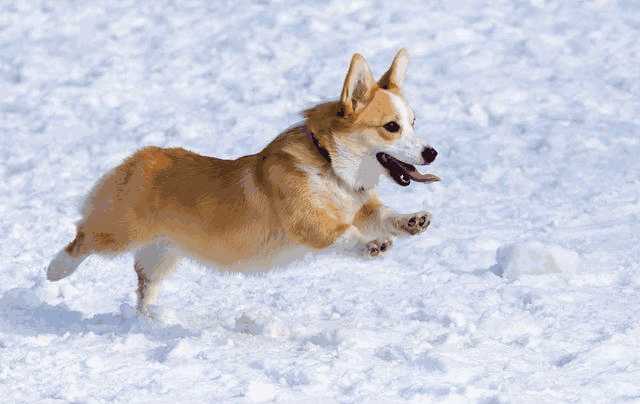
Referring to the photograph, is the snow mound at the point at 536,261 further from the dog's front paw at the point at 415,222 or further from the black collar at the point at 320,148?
the black collar at the point at 320,148

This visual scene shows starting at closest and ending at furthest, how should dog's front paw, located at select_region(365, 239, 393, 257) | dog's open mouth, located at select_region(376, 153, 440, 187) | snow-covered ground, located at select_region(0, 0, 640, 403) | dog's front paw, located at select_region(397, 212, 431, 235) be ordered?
snow-covered ground, located at select_region(0, 0, 640, 403) → dog's front paw, located at select_region(365, 239, 393, 257) → dog's front paw, located at select_region(397, 212, 431, 235) → dog's open mouth, located at select_region(376, 153, 440, 187)

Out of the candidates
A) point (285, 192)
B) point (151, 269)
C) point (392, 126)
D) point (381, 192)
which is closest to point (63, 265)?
point (151, 269)

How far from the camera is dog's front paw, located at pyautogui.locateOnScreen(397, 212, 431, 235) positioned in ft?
16.3

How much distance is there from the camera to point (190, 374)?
4.55 meters

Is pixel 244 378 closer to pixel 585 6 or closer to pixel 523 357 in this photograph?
pixel 523 357

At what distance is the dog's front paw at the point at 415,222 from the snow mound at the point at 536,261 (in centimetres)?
130

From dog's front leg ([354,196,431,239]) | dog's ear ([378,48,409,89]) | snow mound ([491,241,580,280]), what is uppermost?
dog's ear ([378,48,409,89])

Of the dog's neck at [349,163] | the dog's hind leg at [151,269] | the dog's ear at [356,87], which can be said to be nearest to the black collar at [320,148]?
the dog's neck at [349,163]

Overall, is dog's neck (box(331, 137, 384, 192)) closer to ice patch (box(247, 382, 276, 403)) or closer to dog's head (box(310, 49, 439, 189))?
dog's head (box(310, 49, 439, 189))

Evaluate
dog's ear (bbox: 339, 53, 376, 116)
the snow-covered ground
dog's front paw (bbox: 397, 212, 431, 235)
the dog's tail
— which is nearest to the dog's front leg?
dog's front paw (bbox: 397, 212, 431, 235)

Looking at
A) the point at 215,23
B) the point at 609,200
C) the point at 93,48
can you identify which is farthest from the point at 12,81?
the point at 609,200

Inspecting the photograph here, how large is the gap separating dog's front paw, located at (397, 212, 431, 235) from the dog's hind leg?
1422 mm

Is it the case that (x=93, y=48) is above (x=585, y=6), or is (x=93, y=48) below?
above

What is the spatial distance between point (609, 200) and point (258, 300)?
293 cm
